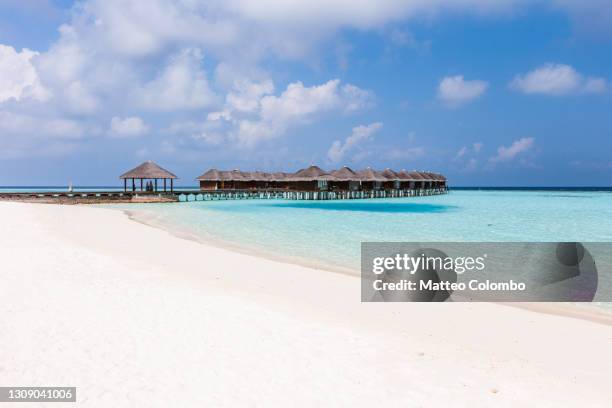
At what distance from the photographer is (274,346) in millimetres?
3719

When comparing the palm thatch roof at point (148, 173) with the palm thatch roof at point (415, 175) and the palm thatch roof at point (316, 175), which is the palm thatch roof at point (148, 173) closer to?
the palm thatch roof at point (316, 175)

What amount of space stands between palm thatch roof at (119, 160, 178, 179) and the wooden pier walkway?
4.75ft

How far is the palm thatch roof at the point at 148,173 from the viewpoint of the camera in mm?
32094

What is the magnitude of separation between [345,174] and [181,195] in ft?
57.9

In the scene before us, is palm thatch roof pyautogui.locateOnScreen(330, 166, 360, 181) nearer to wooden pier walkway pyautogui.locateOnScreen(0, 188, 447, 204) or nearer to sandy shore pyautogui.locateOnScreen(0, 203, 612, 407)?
wooden pier walkway pyautogui.locateOnScreen(0, 188, 447, 204)

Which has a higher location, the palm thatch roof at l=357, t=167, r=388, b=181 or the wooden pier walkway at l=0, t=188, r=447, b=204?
the palm thatch roof at l=357, t=167, r=388, b=181

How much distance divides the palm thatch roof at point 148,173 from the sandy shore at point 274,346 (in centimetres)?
2687

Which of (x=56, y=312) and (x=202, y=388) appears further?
(x=56, y=312)

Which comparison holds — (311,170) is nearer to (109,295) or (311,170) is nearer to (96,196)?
(96,196)

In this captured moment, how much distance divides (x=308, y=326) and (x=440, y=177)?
57832 mm

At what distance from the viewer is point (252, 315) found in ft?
15.2

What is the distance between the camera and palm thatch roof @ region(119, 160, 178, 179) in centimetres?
3209

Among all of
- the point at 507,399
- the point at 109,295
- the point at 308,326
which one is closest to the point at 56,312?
the point at 109,295

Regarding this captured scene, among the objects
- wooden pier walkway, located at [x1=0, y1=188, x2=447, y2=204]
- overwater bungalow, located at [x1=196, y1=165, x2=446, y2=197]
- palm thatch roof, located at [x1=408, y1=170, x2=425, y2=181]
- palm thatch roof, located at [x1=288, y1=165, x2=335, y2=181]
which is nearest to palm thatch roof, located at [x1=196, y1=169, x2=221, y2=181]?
overwater bungalow, located at [x1=196, y1=165, x2=446, y2=197]
